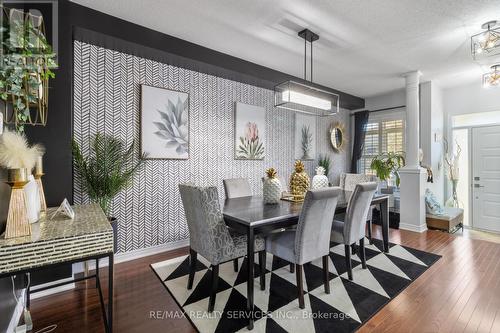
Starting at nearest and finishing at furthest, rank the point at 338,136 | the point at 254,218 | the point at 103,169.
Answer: the point at 254,218, the point at 103,169, the point at 338,136

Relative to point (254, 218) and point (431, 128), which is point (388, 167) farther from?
point (254, 218)

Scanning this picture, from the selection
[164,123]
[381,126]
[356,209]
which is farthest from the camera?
[381,126]

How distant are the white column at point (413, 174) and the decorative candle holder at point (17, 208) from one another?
476cm

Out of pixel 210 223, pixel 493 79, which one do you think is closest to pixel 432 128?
pixel 493 79

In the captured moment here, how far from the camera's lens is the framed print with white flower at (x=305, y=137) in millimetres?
4848

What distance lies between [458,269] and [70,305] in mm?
3800

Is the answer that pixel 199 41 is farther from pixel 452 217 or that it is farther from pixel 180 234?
pixel 452 217

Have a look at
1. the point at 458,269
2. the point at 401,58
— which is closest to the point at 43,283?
the point at 458,269

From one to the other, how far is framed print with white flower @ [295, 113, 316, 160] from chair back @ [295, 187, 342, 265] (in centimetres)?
291

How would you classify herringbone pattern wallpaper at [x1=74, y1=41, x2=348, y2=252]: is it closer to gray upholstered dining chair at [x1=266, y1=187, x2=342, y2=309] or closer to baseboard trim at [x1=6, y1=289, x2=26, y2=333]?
baseboard trim at [x1=6, y1=289, x2=26, y2=333]

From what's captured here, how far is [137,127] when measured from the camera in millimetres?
2988

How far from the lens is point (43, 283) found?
215cm

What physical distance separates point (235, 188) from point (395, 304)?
6.35 ft

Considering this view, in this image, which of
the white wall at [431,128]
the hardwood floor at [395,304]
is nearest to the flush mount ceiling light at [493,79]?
the white wall at [431,128]
